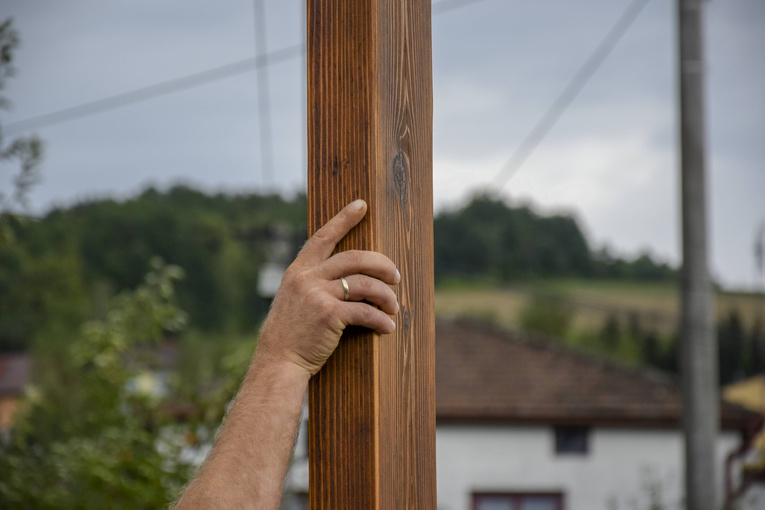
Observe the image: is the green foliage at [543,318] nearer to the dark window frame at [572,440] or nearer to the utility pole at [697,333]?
the dark window frame at [572,440]

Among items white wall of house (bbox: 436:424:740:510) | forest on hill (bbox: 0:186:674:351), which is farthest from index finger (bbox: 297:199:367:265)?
white wall of house (bbox: 436:424:740:510)

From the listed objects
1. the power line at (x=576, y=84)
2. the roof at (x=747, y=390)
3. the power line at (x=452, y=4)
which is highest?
the power line at (x=452, y=4)

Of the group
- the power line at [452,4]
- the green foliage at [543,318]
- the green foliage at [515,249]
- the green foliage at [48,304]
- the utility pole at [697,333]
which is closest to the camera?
the utility pole at [697,333]

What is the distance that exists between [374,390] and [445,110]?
13.9m

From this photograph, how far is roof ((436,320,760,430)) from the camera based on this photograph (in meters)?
14.7

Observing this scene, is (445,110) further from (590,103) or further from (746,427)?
(590,103)

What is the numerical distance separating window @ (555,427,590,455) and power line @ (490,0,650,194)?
753cm

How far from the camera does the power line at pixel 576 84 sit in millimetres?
6406

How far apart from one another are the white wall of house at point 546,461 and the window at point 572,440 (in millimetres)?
96

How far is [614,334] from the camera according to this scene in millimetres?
33906

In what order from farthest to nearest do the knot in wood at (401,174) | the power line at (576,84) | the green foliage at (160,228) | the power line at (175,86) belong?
the green foliage at (160,228)
the power line at (175,86)
the power line at (576,84)
the knot in wood at (401,174)

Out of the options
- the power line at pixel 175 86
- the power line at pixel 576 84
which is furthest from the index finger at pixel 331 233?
the power line at pixel 175 86

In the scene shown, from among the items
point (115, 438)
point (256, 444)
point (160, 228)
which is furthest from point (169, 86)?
point (256, 444)

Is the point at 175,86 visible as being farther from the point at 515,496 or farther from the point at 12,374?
the point at 12,374
